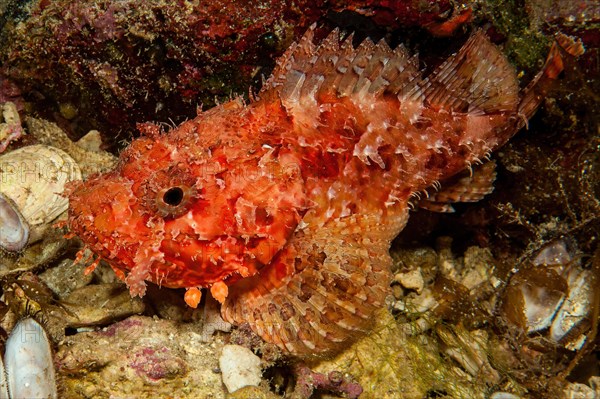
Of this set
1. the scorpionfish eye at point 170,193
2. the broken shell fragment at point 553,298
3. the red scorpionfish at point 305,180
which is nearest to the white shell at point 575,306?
the broken shell fragment at point 553,298

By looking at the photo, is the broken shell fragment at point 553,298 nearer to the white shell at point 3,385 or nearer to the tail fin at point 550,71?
the tail fin at point 550,71

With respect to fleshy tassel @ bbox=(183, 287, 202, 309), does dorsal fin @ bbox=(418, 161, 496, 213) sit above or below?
above

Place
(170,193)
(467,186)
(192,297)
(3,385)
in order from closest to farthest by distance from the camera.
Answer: (3,385), (170,193), (192,297), (467,186)

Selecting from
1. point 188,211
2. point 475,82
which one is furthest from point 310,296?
point 475,82

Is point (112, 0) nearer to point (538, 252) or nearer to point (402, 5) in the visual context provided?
point (402, 5)

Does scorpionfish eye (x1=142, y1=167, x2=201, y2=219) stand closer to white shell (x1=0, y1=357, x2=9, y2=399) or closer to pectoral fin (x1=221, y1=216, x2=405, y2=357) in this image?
pectoral fin (x1=221, y1=216, x2=405, y2=357)

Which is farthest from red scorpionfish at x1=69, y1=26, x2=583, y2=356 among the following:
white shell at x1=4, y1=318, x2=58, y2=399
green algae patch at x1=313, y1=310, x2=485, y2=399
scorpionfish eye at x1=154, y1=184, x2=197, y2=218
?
white shell at x1=4, y1=318, x2=58, y2=399

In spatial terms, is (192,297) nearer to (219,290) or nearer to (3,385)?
(219,290)
